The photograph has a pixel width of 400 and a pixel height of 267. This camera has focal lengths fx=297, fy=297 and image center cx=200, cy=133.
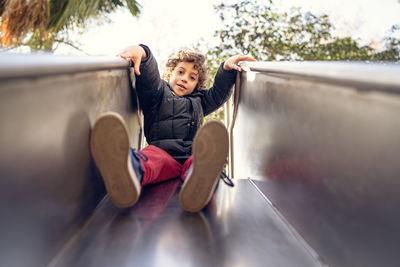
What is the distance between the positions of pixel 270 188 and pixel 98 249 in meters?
0.70

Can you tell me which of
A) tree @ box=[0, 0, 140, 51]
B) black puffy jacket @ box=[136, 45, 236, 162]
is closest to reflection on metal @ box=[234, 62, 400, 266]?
black puffy jacket @ box=[136, 45, 236, 162]

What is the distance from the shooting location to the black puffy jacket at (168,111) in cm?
152

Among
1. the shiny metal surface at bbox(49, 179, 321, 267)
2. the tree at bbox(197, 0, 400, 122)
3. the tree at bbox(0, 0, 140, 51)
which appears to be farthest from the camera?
the tree at bbox(0, 0, 140, 51)

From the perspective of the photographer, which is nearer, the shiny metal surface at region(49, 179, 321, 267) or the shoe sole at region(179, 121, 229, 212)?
the shiny metal surface at region(49, 179, 321, 267)

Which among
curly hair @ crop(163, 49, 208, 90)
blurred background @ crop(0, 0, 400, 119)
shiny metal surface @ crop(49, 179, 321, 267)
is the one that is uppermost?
blurred background @ crop(0, 0, 400, 119)

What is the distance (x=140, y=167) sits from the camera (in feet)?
3.60

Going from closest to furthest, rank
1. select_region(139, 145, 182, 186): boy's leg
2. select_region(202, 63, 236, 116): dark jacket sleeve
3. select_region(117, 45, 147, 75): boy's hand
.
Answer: select_region(139, 145, 182, 186): boy's leg, select_region(117, 45, 147, 75): boy's hand, select_region(202, 63, 236, 116): dark jacket sleeve

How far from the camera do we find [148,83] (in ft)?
4.98

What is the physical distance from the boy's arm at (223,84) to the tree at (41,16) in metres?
3.55

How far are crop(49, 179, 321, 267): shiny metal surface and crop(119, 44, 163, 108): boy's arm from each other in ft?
2.07

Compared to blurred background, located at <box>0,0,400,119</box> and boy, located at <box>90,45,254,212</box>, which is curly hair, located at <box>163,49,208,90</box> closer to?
boy, located at <box>90,45,254,212</box>

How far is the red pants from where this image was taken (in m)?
1.21

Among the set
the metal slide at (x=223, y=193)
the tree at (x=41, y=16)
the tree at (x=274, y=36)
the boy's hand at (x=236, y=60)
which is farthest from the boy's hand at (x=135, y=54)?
the tree at (x=41, y=16)

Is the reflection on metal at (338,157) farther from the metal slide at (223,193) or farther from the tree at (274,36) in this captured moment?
the tree at (274,36)
